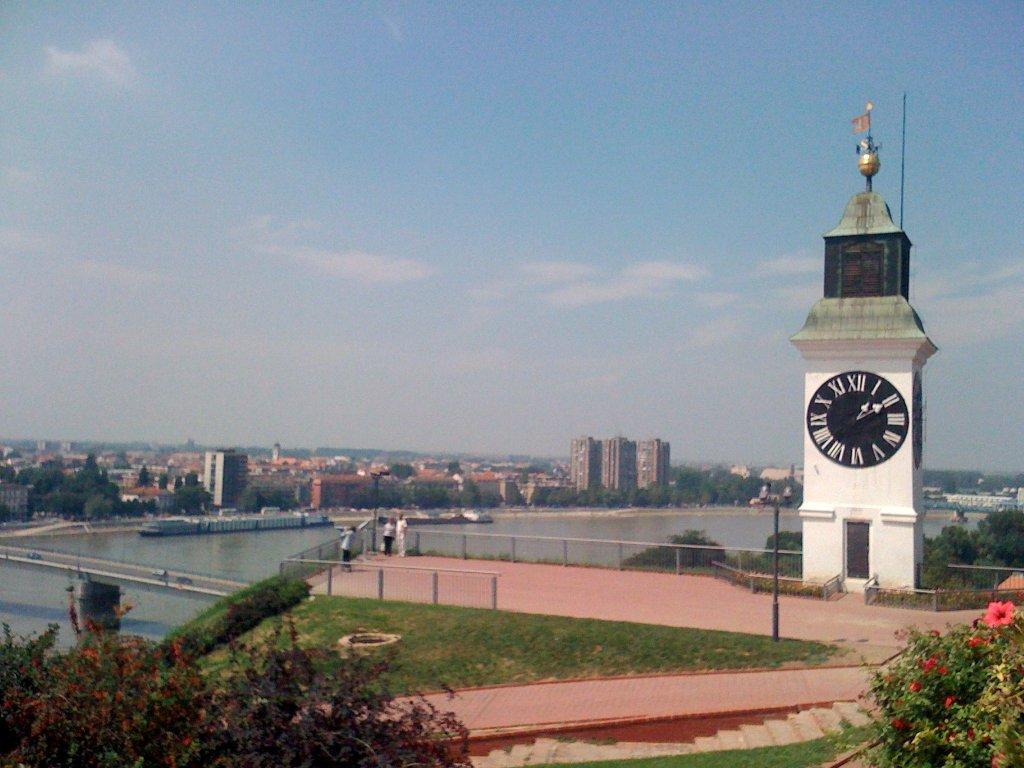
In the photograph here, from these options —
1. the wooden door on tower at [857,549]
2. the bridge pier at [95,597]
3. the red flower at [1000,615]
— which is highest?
the red flower at [1000,615]

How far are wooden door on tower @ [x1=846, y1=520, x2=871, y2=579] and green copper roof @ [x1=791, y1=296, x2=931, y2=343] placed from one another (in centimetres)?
351

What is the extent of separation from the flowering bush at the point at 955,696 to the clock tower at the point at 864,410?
463 inches

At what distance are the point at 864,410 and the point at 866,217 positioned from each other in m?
3.78

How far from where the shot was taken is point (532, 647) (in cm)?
1349

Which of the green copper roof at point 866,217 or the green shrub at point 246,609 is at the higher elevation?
the green copper roof at point 866,217

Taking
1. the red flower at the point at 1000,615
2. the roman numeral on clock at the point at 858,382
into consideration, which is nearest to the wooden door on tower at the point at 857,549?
the roman numeral on clock at the point at 858,382

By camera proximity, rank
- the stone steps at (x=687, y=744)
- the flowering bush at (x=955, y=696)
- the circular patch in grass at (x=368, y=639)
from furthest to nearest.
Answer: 1. the circular patch in grass at (x=368, y=639)
2. the stone steps at (x=687, y=744)
3. the flowering bush at (x=955, y=696)

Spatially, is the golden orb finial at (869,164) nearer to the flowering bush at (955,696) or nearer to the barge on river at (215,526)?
the flowering bush at (955,696)

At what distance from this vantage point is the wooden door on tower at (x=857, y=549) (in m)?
17.7

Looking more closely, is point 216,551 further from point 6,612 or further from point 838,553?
point 838,553

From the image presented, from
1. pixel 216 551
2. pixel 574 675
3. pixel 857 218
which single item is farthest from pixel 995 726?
pixel 216 551

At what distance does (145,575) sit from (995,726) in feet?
141

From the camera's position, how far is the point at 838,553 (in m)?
17.9

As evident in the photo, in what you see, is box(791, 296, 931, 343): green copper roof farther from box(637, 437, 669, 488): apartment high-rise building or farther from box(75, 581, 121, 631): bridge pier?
box(637, 437, 669, 488): apartment high-rise building
